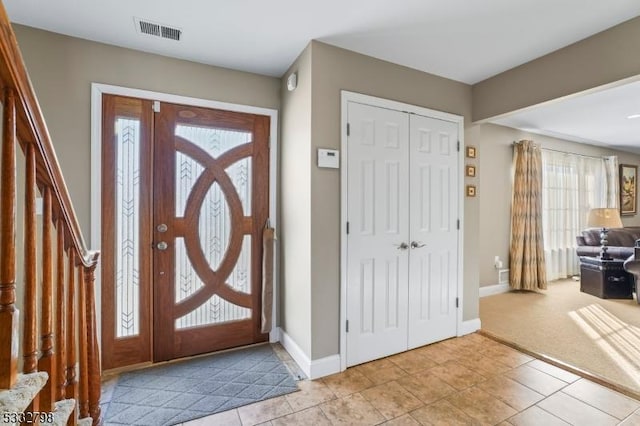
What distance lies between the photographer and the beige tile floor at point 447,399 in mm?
1823

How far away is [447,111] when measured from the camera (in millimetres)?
2938

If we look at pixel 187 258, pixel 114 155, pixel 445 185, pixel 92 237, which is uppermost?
pixel 114 155

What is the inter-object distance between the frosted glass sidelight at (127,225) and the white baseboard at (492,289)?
429 cm

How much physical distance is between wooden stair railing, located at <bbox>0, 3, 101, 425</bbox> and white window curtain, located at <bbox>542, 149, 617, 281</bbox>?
6.09 meters

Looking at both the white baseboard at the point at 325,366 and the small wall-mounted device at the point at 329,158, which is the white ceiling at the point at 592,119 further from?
the white baseboard at the point at 325,366

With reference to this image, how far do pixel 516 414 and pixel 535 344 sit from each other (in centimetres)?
117

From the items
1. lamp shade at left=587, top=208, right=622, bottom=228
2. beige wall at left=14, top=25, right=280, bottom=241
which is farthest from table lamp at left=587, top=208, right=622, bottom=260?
beige wall at left=14, top=25, right=280, bottom=241

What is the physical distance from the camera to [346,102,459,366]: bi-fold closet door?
8.05ft

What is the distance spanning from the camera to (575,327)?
315 centimetres

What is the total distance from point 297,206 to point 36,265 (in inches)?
68.3

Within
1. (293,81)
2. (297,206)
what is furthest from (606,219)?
(293,81)

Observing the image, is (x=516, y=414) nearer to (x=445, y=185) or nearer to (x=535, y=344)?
Answer: (x=535, y=344)

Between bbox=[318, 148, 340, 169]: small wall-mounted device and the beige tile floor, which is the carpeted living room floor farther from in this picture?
bbox=[318, 148, 340, 169]: small wall-mounted device

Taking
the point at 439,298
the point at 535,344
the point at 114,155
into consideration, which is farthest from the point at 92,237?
the point at 535,344
